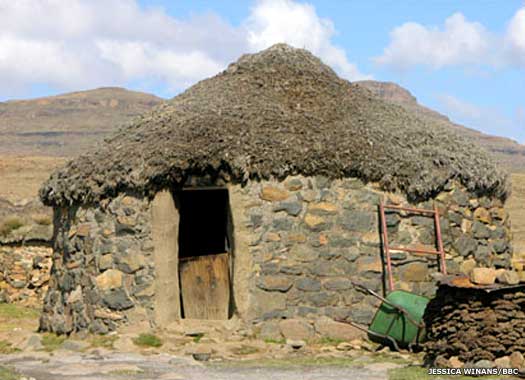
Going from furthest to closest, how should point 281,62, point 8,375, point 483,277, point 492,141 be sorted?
point 492,141 < point 281,62 < point 483,277 < point 8,375

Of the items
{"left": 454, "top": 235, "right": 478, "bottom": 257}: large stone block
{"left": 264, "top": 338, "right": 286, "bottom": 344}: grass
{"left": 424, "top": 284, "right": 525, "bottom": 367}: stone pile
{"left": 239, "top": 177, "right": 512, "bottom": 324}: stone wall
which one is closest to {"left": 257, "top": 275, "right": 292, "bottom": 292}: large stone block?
{"left": 239, "top": 177, "right": 512, "bottom": 324}: stone wall

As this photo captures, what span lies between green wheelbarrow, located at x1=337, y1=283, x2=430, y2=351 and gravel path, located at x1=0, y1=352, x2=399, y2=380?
115 cm

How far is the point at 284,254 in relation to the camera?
12570 mm

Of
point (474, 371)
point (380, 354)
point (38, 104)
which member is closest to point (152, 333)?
point (380, 354)

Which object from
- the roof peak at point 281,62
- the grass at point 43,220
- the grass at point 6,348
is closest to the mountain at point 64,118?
the grass at point 43,220

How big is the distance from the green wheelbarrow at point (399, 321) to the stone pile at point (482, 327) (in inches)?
60.7

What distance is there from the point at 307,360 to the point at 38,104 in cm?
10184

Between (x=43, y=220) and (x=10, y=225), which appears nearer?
(x=10, y=225)

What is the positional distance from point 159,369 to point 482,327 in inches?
139

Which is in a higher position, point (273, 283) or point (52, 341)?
point (273, 283)

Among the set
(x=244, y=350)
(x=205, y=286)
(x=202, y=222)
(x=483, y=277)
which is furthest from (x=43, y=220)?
(x=483, y=277)

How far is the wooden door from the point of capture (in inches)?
522

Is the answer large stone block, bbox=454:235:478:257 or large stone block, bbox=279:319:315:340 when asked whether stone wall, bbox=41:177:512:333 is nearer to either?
large stone block, bbox=279:319:315:340

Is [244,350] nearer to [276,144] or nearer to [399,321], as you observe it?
[399,321]
